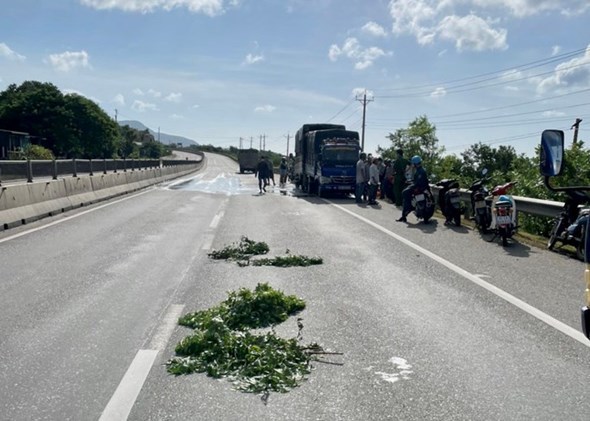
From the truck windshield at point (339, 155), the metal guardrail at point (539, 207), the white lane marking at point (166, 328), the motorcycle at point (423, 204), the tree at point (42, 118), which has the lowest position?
the white lane marking at point (166, 328)

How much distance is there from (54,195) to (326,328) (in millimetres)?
13844

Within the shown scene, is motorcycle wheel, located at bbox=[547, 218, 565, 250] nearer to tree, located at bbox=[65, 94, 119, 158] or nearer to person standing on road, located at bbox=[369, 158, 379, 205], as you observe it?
person standing on road, located at bbox=[369, 158, 379, 205]

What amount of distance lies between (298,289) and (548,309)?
118 inches

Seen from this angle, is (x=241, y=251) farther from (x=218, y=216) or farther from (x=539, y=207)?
(x=218, y=216)

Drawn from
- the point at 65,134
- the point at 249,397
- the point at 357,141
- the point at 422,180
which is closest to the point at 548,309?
the point at 249,397

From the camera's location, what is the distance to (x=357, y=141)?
94.1ft

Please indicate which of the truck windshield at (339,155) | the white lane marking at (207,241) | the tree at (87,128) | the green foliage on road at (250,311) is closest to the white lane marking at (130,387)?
the green foliage on road at (250,311)

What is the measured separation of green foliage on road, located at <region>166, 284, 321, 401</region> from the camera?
187 inches

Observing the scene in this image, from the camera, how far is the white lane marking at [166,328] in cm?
552

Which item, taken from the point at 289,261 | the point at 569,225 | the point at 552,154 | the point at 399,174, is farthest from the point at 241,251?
the point at 399,174

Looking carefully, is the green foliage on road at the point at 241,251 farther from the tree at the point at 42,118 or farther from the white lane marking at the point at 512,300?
the tree at the point at 42,118

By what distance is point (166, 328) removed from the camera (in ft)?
19.7

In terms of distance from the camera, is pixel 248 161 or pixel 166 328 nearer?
pixel 166 328

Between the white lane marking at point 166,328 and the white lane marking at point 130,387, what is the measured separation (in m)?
0.17
